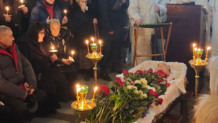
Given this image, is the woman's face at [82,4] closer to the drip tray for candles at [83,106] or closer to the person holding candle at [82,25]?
the person holding candle at [82,25]

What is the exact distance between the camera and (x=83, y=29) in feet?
19.0

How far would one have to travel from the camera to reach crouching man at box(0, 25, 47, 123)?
3.41 meters

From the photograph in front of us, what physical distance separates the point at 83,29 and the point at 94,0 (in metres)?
0.69

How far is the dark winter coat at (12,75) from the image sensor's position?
11.2ft

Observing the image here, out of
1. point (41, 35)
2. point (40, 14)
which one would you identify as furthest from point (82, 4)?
point (41, 35)

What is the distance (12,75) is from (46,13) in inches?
65.7

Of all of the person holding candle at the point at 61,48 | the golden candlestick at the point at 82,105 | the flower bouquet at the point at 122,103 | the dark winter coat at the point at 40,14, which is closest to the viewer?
the golden candlestick at the point at 82,105

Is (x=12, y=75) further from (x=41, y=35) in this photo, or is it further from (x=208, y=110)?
(x=208, y=110)

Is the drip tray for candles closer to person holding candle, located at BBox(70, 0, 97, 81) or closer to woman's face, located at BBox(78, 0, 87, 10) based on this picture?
person holding candle, located at BBox(70, 0, 97, 81)

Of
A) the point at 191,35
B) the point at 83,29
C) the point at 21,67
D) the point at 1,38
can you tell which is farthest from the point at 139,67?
the point at 1,38

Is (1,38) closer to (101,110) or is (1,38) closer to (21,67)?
(21,67)

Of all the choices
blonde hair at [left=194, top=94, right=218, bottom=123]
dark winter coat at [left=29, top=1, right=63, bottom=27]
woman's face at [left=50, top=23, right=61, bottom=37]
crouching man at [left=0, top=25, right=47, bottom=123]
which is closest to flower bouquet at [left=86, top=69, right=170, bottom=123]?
crouching man at [left=0, top=25, right=47, bottom=123]

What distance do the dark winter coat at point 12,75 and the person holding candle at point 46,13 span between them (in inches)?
45.9

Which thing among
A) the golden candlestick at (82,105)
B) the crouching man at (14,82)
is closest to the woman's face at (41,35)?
the crouching man at (14,82)
